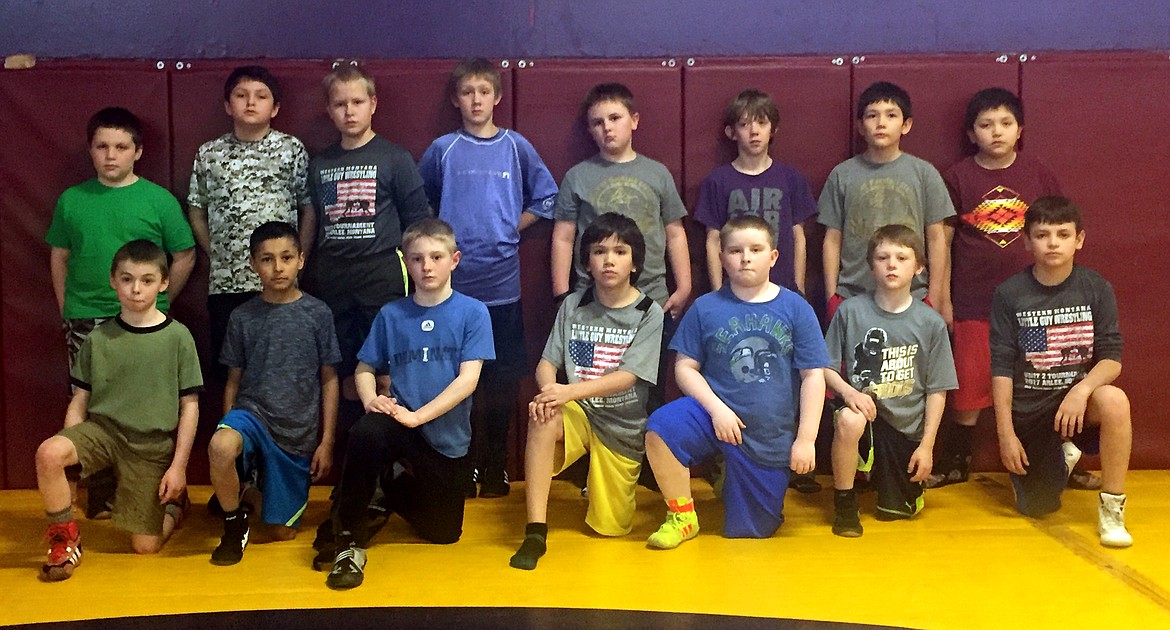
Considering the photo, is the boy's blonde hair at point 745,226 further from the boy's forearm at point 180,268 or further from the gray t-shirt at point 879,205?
the boy's forearm at point 180,268

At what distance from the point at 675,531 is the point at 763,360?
2.14ft

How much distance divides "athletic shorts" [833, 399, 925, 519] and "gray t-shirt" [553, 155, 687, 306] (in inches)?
35.8

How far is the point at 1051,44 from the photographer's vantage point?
14.3 feet

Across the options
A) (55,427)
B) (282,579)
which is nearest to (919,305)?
(282,579)

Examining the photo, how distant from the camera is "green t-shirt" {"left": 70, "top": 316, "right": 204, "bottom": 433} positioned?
3.46 m

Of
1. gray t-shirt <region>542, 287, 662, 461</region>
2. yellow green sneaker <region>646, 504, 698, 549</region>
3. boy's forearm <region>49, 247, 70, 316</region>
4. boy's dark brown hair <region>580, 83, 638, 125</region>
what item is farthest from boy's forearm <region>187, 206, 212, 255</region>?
yellow green sneaker <region>646, 504, 698, 549</region>

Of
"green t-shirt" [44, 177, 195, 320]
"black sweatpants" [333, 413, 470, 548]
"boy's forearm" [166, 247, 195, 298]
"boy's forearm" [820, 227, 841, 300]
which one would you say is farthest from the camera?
"boy's forearm" [820, 227, 841, 300]

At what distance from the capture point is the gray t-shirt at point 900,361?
12.0 ft

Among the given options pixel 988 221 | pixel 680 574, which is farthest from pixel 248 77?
pixel 988 221

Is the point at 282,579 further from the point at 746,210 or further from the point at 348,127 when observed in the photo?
the point at 746,210

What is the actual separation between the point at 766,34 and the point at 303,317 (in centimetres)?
226

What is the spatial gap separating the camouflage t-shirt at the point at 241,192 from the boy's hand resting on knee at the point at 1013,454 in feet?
9.01

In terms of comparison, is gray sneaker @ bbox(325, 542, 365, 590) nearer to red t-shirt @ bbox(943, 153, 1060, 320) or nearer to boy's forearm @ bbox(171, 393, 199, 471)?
boy's forearm @ bbox(171, 393, 199, 471)

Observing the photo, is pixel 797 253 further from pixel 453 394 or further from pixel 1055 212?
pixel 453 394
